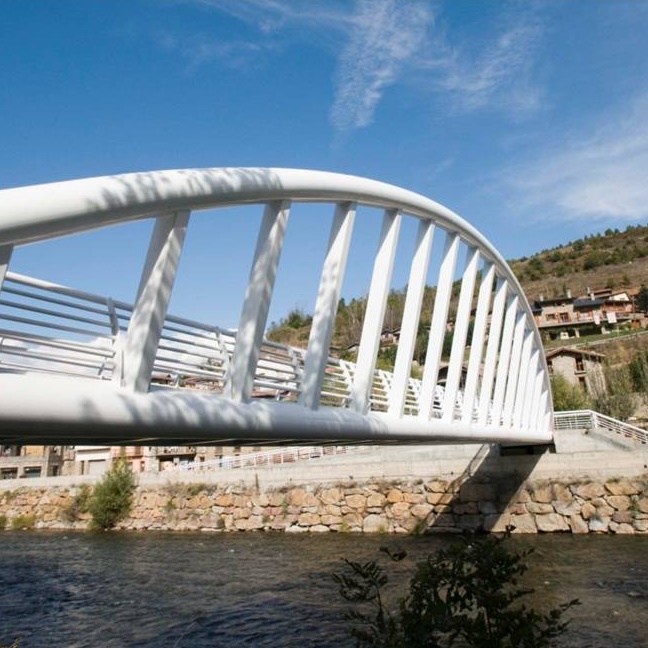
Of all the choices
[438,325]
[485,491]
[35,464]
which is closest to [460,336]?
[438,325]

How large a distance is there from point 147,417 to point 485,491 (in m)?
21.5

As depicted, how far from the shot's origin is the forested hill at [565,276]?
346 feet

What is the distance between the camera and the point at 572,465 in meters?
22.6

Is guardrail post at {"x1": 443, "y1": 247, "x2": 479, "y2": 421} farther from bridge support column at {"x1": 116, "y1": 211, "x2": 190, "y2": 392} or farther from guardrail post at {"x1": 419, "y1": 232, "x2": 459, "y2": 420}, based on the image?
bridge support column at {"x1": 116, "y1": 211, "x2": 190, "y2": 392}

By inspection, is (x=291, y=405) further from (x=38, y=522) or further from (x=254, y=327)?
(x=38, y=522)

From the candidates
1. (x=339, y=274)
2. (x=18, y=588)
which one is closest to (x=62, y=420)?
(x=339, y=274)

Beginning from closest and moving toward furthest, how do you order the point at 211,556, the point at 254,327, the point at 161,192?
1. the point at 161,192
2. the point at 254,327
3. the point at 211,556

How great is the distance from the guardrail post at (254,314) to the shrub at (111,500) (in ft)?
93.9

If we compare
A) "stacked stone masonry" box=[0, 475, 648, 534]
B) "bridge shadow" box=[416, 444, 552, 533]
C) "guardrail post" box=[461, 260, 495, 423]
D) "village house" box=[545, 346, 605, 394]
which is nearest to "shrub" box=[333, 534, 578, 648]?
"guardrail post" box=[461, 260, 495, 423]

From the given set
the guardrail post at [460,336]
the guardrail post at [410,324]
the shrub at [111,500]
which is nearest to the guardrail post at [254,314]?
the guardrail post at [410,324]

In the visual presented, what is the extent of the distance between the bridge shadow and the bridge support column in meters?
21.1

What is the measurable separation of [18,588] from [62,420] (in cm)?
1658

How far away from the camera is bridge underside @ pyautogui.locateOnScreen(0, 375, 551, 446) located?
381 cm

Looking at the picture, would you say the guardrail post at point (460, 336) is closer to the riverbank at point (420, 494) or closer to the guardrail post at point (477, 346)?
the guardrail post at point (477, 346)
